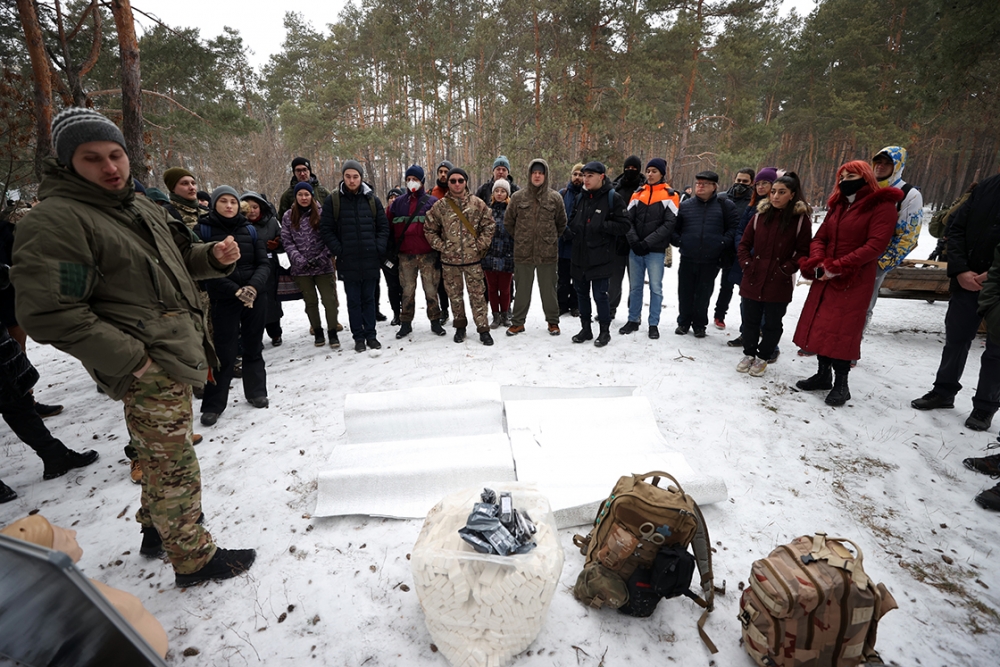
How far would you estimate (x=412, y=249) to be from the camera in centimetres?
607

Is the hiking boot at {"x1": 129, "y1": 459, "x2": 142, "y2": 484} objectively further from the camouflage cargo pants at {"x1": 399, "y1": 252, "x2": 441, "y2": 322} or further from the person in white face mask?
the camouflage cargo pants at {"x1": 399, "y1": 252, "x2": 441, "y2": 322}

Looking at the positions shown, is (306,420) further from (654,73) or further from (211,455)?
(654,73)

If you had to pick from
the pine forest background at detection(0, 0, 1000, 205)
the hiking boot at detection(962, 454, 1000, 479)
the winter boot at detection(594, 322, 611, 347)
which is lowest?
the hiking boot at detection(962, 454, 1000, 479)

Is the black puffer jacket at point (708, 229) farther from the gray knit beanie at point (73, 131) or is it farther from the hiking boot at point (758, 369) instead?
the gray knit beanie at point (73, 131)

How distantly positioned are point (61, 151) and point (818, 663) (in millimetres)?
3928

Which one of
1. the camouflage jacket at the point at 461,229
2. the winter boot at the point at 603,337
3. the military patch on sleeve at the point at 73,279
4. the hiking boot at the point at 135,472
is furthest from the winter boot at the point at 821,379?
the hiking boot at the point at 135,472

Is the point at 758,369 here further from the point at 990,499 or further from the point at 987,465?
the point at 990,499

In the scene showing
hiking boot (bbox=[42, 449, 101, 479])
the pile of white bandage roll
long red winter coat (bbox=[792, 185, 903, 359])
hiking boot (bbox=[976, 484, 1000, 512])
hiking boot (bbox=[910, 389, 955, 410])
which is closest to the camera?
the pile of white bandage roll

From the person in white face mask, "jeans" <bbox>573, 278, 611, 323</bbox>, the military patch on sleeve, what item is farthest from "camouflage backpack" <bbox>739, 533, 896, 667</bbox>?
the person in white face mask

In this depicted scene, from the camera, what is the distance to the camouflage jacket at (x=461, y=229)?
573 cm

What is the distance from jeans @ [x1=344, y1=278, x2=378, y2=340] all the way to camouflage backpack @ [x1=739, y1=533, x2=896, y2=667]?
529cm

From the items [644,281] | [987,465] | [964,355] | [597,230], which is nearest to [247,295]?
[597,230]

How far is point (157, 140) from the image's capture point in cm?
1578

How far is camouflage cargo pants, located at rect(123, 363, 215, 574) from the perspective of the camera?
2092mm
